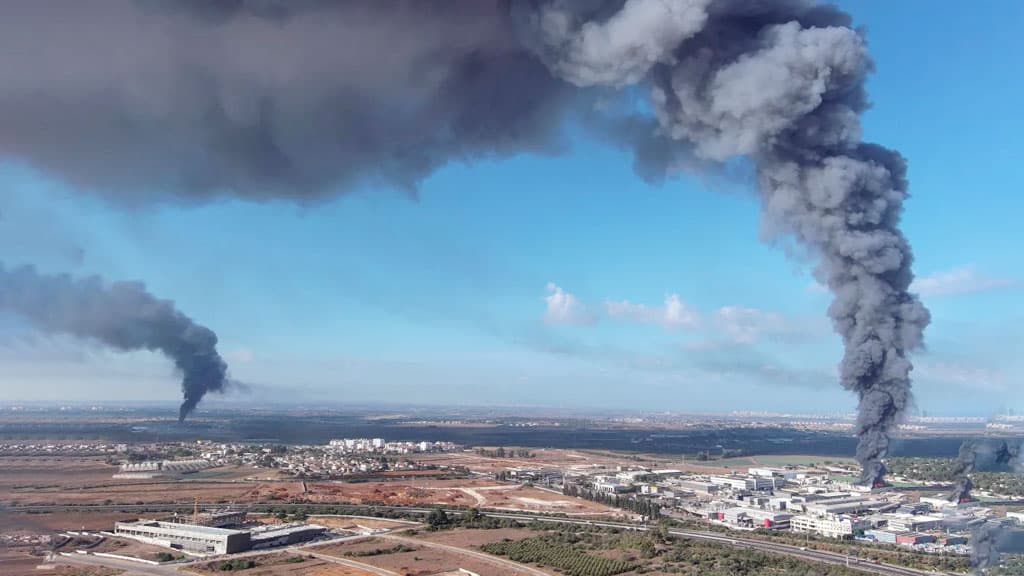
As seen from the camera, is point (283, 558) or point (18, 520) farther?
point (18, 520)

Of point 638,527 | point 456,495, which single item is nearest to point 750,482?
point 638,527

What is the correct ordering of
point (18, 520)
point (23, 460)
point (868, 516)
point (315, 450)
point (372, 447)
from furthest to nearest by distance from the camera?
point (372, 447), point (315, 450), point (23, 460), point (868, 516), point (18, 520)

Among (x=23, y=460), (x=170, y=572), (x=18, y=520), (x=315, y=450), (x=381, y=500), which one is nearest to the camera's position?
(x=170, y=572)

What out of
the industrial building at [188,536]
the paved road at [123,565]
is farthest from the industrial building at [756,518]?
the paved road at [123,565]

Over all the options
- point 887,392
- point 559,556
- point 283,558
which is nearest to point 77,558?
point 283,558

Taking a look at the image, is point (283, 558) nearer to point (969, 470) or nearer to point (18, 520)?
point (18, 520)

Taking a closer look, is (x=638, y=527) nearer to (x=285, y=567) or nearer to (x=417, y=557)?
(x=417, y=557)

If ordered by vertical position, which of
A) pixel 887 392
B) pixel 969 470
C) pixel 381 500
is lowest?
pixel 381 500

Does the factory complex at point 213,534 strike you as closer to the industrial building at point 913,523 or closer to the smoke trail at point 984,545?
the smoke trail at point 984,545
